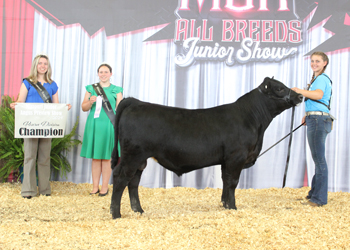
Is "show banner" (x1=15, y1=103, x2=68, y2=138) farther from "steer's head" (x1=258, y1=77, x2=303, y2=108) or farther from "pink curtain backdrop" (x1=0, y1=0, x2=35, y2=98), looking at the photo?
"steer's head" (x1=258, y1=77, x2=303, y2=108)

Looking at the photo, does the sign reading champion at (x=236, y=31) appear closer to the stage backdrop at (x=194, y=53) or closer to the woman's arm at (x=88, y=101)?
the stage backdrop at (x=194, y=53)

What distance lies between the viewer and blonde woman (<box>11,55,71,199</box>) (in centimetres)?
404

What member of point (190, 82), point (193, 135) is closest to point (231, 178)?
point (193, 135)

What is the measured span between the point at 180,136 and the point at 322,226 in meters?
1.56

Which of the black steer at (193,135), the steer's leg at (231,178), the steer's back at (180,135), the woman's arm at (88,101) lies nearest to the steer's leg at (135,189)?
the black steer at (193,135)

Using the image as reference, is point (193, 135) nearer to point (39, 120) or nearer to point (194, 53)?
point (39, 120)

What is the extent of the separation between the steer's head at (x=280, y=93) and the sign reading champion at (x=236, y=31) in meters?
1.82

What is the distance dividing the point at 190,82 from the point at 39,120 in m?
2.46

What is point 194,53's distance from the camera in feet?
16.6

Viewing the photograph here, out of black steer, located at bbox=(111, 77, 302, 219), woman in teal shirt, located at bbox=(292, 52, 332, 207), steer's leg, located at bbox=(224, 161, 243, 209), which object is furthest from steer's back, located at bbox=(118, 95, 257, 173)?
A: woman in teal shirt, located at bbox=(292, 52, 332, 207)

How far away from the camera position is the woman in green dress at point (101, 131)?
4273mm

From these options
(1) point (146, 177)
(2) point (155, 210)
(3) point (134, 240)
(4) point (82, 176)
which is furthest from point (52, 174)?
(3) point (134, 240)

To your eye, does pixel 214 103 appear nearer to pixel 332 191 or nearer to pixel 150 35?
pixel 150 35

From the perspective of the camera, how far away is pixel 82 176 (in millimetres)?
5145
